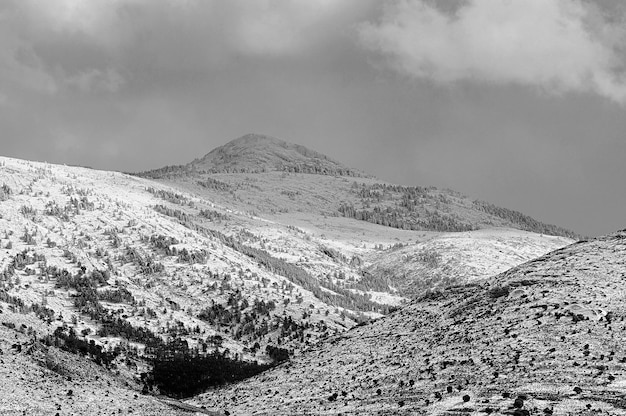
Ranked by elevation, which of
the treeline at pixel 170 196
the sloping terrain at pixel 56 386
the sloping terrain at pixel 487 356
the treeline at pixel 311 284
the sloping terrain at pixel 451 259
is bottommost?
the sloping terrain at pixel 56 386

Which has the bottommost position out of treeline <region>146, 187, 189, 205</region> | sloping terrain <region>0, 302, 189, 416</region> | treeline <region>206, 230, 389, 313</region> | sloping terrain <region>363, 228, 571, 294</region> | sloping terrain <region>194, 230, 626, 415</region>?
sloping terrain <region>0, 302, 189, 416</region>

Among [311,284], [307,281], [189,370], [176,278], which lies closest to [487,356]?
[189,370]

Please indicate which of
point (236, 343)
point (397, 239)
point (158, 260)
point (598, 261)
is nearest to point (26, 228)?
point (158, 260)

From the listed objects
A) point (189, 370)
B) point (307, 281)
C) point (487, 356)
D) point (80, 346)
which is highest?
point (307, 281)

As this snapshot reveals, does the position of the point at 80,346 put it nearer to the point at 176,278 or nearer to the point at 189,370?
the point at 189,370

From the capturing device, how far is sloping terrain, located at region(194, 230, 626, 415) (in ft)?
89.0

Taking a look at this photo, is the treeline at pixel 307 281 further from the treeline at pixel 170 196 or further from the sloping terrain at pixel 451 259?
the treeline at pixel 170 196

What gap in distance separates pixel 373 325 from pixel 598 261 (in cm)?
1602

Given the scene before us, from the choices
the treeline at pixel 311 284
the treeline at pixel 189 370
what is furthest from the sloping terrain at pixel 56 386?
the treeline at pixel 311 284

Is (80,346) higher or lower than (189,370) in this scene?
higher

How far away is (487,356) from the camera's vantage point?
3325 cm

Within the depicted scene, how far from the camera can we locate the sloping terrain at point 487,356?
2714 centimetres

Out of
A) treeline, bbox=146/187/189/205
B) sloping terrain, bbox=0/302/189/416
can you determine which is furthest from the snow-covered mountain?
treeline, bbox=146/187/189/205

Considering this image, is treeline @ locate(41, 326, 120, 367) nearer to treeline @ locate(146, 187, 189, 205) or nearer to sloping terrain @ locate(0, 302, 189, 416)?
sloping terrain @ locate(0, 302, 189, 416)
